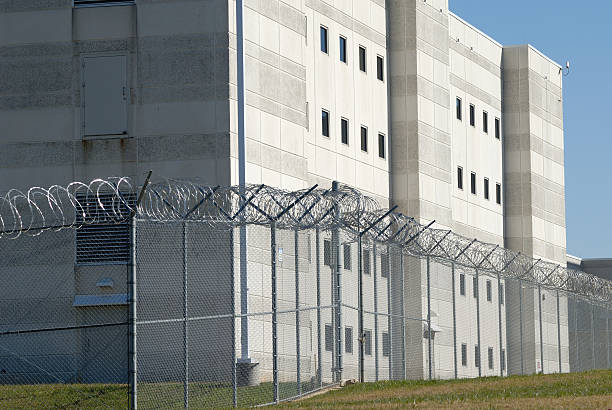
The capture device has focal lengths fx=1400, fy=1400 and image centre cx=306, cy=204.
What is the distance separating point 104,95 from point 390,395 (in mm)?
16636

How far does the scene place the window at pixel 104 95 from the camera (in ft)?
125

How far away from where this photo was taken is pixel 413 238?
30.4m

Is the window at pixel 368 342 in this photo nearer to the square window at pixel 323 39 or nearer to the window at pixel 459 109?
the square window at pixel 323 39

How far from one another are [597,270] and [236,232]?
163ft

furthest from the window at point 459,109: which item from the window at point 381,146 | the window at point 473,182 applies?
the window at point 381,146

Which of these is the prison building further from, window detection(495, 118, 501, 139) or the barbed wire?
window detection(495, 118, 501, 139)

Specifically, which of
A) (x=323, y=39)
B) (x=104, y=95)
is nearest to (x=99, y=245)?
(x=104, y=95)

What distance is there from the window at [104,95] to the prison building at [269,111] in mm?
38

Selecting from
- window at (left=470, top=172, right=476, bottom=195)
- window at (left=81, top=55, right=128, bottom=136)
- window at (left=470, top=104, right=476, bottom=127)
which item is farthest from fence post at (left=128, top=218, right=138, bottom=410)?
window at (left=470, top=104, right=476, bottom=127)

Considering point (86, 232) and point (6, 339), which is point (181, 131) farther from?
point (6, 339)

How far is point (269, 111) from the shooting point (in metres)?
39.1

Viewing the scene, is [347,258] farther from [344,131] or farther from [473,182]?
[473,182]

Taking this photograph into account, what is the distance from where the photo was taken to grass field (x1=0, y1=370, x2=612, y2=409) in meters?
21.8

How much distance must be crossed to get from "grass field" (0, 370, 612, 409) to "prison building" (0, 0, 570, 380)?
5.98 m
